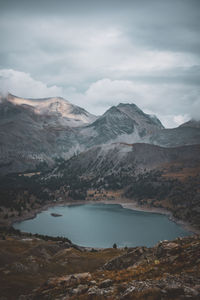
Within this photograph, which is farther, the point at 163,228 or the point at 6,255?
the point at 163,228

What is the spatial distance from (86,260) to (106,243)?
94049mm

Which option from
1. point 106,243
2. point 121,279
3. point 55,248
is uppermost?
point 121,279

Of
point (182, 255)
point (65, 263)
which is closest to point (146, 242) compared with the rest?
point (65, 263)

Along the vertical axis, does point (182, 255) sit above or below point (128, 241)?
above

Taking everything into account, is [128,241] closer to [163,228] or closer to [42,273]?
[163,228]

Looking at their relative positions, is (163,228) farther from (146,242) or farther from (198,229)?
(146,242)

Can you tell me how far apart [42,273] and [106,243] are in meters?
111

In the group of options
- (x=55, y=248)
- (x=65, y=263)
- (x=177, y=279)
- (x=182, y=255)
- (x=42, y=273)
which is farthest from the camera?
(x=55, y=248)

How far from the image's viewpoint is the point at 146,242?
543ft

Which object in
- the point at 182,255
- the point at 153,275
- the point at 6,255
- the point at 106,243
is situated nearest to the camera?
the point at 153,275

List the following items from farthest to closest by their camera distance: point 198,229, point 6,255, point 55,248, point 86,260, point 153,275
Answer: point 198,229, point 55,248, point 86,260, point 6,255, point 153,275

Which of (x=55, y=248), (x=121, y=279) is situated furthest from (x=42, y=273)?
(x=121, y=279)

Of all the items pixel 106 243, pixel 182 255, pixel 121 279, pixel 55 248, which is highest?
pixel 182 255

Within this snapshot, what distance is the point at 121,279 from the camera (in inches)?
1096
